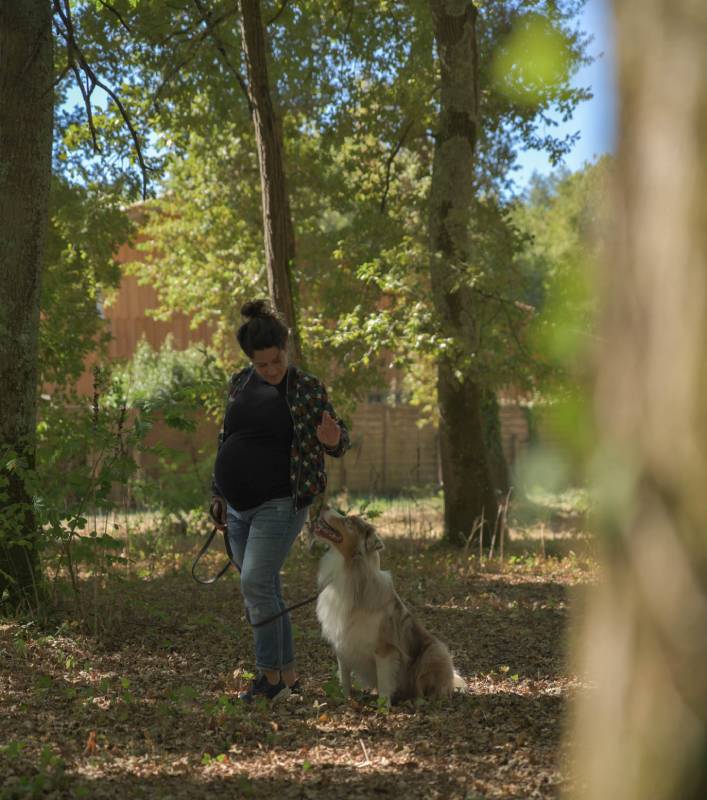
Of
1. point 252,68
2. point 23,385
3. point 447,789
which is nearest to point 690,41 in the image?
point 447,789

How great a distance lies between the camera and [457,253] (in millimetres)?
12969

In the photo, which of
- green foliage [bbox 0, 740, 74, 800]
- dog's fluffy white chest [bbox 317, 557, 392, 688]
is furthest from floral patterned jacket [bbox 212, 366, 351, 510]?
green foliage [bbox 0, 740, 74, 800]

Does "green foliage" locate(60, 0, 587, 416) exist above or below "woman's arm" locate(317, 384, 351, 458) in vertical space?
above

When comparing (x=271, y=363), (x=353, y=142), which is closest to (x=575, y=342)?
(x=271, y=363)

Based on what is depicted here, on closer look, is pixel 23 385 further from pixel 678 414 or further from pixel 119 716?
pixel 678 414

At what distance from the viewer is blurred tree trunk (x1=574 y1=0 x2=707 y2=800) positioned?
52.4 inches

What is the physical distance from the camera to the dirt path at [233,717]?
4785 millimetres

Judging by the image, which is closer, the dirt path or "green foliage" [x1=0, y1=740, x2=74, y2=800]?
"green foliage" [x1=0, y1=740, x2=74, y2=800]

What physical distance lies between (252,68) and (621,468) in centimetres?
1046

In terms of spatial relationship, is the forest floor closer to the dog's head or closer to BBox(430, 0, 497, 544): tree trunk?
the dog's head

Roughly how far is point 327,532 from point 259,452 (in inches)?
24.6

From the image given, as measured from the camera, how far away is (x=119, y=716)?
19.6 ft

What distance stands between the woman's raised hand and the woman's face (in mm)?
404

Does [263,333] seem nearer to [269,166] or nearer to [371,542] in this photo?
[371,542]
